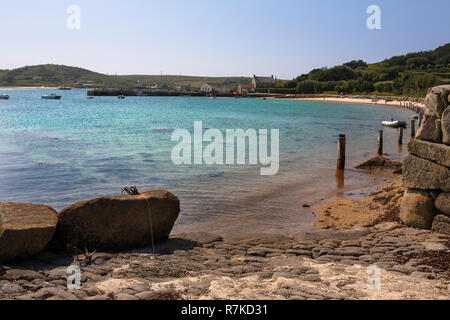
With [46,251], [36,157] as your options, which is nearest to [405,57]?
[36,157]

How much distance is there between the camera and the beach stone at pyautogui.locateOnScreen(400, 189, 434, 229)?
30.8 ft

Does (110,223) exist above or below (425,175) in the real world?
below

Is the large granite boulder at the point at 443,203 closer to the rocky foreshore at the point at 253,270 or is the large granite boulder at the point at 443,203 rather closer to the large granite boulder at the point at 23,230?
the rocky foreshore at the point at 253,270

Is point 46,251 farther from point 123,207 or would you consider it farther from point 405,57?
point 405,57

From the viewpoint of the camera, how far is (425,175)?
30.5 feet

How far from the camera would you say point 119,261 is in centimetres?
754

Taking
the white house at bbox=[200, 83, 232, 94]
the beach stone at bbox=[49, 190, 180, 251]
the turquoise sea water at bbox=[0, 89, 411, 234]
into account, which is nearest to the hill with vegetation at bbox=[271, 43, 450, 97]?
the white house at bbox=[200, 83, 232, 94]

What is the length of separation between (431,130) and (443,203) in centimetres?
172

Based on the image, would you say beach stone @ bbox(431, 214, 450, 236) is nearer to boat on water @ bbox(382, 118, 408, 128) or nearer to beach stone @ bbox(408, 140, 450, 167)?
beach stone @ bbox(408, 140, 450, 167)

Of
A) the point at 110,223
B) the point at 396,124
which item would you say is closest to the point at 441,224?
the point at 110,223

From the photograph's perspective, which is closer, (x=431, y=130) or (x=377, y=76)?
(x=431, y=130)

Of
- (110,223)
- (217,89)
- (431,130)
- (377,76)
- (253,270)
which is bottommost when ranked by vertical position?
(253,270)

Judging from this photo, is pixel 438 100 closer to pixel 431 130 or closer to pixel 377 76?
pixel 431 130
